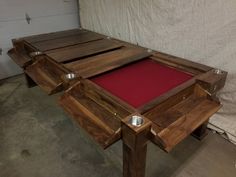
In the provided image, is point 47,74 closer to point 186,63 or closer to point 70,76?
point 70,76

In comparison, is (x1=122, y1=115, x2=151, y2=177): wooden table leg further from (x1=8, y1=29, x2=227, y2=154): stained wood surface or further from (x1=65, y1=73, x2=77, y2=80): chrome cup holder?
(x1=65, y1=73, x2=77, y2=80): chrome cup holder

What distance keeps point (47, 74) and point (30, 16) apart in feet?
4.44

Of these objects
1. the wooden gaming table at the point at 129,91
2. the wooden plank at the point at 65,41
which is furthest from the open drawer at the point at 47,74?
the wooden plank at the point at 65,41

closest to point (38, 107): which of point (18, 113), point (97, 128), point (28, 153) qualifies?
point (18, 113)

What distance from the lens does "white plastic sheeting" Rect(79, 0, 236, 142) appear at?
1320 mm

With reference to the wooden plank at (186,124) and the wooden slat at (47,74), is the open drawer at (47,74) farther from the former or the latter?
the wooden plank at (186,124)

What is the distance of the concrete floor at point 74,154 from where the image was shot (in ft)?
4.07

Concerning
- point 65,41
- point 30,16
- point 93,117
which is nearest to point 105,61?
point 93,117

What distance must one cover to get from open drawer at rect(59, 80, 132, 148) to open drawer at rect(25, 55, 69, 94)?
16 centimetres

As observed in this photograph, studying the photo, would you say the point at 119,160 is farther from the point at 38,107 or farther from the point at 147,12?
the point at 147,12

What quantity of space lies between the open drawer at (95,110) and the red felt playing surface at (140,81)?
9 cm

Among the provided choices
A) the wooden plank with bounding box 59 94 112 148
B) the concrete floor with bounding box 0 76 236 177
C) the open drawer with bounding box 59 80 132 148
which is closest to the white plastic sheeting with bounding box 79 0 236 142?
the concrete floor with bounding box 0 76 236 177

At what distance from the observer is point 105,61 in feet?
4.61

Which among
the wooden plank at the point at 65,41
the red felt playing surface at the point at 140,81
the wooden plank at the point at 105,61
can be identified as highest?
the wooden plank at the point at 65,41
